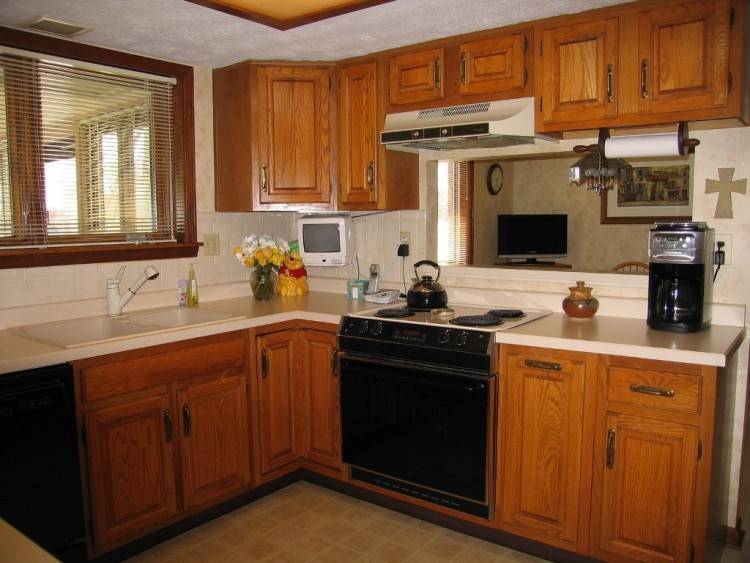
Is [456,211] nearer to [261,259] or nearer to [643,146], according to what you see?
[261,259]

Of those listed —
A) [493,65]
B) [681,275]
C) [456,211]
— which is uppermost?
[493,65]

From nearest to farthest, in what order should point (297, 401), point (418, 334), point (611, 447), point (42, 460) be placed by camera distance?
1. point (42, 460)
2. point (611, 447)
3. point (418, 334)
4. point (297, 401)

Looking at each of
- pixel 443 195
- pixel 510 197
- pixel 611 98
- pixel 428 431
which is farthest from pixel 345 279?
pixel 510 197

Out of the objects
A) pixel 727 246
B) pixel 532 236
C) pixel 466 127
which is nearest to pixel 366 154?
pixel 466 127

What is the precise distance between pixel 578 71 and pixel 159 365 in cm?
209

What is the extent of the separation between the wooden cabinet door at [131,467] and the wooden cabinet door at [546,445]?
138 centimetres

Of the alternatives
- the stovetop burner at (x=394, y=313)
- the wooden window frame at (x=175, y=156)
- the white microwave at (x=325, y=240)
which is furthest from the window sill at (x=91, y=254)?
the stovetop burner at (x=394, y=313)

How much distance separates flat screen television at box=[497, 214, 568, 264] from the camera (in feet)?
21.1

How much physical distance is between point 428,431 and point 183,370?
1069 millimetres

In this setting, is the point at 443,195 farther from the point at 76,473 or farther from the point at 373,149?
the point at 76,473

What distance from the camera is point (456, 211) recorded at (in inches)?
234

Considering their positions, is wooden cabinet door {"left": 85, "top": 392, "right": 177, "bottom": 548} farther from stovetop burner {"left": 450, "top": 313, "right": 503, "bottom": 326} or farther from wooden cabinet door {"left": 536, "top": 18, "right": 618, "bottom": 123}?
wooden cabinet door {"left": 536, "top": 18, "right": 618, "bottom": 123}

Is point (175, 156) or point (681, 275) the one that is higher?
point (175, 156)

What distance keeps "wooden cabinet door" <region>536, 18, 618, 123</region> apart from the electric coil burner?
92 centimetres
